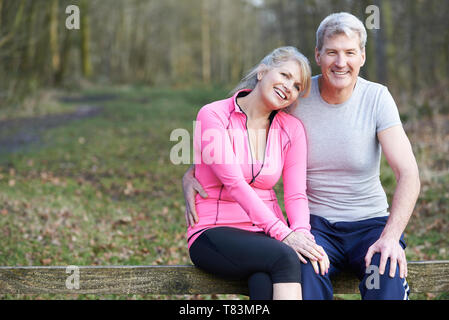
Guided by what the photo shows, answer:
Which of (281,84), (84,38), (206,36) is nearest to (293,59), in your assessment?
(281,84)

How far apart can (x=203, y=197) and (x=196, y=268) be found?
39 cm

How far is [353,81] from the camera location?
2.86 meters

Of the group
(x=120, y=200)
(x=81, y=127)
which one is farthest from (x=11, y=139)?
(x=120, y=200)

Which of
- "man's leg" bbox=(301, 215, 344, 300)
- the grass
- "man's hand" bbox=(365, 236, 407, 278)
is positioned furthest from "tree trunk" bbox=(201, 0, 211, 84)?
"man's hand" bbox=(365, 236, 407, 278)

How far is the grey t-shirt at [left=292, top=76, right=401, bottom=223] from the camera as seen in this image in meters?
2.85

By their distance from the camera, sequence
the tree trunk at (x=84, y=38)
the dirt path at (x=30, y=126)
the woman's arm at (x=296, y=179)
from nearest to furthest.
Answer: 1. the woman's arm at (x=296, y=179)
2. the dirt path at (x=30, y=126)
3. the tree trunk at (x=84, y=38)

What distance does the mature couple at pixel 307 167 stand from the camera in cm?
258

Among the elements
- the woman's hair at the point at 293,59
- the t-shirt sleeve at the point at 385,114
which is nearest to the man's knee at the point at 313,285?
the t-shirt sleeve at the point at 385,114

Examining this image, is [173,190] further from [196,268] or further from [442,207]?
[196,268]

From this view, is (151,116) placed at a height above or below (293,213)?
above

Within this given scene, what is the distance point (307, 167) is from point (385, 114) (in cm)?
53

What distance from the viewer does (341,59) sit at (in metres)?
2.79

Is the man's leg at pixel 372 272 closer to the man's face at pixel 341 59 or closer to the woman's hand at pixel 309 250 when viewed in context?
the woman's hand at pixel 309 250
